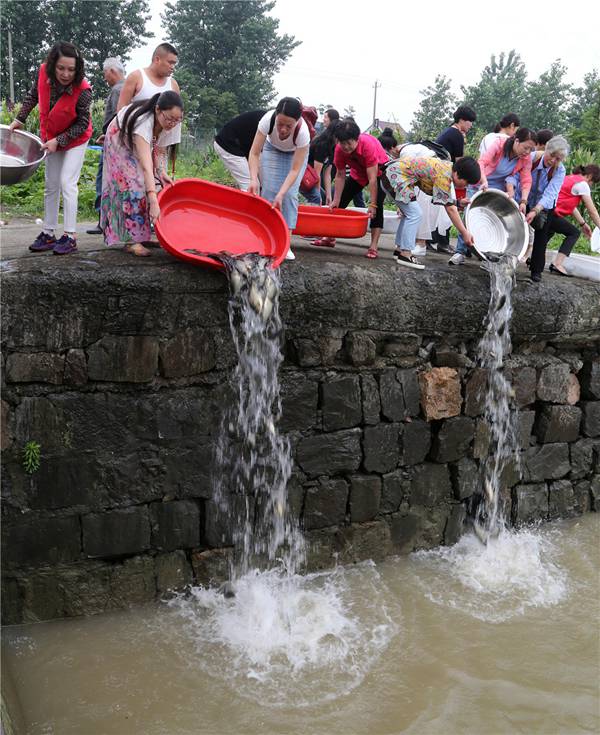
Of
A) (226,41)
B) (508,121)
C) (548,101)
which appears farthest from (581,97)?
(508,121)

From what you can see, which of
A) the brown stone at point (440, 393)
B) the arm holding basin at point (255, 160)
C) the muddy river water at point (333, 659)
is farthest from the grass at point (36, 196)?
the muddy river water at point (333, 659)

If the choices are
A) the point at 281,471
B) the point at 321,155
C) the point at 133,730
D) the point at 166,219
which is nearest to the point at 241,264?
the point at 166,219

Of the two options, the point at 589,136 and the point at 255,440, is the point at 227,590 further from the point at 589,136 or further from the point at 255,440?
the point at 589,136

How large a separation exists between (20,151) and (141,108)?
848 millimetres

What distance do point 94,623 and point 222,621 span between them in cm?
72

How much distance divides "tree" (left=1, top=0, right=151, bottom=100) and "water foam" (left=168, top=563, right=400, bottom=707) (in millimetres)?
23052

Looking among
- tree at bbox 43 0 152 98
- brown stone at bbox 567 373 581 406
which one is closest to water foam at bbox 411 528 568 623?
brown stone at bbox 567 373 581 406

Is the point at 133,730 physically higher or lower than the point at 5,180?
lower

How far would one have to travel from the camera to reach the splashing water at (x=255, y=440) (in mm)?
3959

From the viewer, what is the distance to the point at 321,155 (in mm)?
6461

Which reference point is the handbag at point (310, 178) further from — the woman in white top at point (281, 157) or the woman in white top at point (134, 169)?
the woman in white top at point (134, 169)

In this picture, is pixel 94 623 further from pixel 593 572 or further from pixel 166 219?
pixel 593 572

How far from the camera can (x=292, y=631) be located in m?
3.86

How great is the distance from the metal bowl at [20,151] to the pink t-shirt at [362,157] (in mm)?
2228
